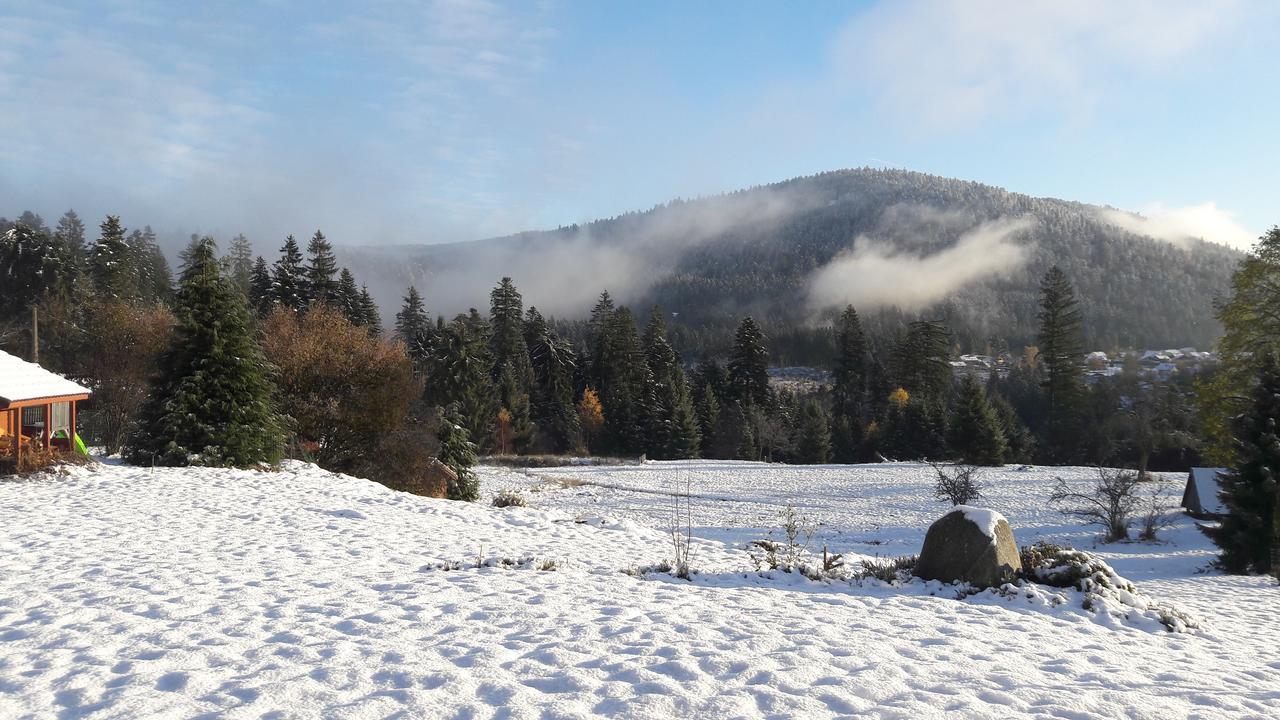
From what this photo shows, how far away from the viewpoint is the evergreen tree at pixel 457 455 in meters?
24.5

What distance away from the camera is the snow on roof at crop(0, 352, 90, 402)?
15984 mm

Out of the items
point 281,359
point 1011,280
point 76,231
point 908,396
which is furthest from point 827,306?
point 281,359

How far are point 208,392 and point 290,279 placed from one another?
129 feet

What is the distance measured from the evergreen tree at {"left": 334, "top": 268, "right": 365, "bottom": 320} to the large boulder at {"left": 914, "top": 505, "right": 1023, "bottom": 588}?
179 feet

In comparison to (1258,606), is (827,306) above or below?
above

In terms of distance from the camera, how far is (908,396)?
5950 cm

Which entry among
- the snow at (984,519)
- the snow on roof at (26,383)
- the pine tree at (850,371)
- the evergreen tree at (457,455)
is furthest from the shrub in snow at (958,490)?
the pine tree at (850,371)

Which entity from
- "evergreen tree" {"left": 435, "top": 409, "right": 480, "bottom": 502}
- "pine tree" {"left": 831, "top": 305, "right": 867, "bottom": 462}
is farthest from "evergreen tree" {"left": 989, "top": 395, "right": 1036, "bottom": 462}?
"evergreen tree" {"left": 435, "top": 409, "right": 480, "bottom": 502}

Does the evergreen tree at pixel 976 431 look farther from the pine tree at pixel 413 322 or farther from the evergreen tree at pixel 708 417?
the pine tree at pixel 413 322

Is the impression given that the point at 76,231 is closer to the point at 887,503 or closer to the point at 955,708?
the point at 887,503

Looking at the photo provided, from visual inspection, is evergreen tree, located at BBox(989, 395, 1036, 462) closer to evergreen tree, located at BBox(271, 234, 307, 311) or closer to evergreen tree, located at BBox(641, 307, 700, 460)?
→ evergreen tree, located at BBox(641, 307, 700, 460)

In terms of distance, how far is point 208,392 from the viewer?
61.7 feet

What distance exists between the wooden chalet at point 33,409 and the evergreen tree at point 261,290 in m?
37.1

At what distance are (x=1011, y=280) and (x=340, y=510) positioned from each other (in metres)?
218
